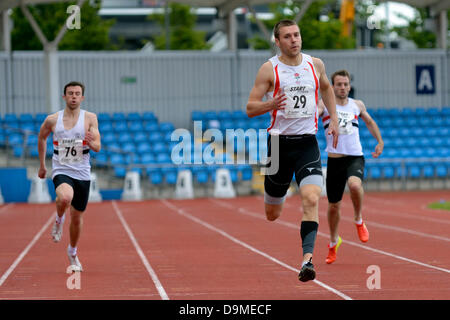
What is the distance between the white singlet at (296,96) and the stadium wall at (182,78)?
88.6 feet

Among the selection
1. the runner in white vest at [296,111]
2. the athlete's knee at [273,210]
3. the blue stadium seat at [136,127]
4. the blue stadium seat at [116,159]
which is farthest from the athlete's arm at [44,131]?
the blue stadium seat at [136,127]

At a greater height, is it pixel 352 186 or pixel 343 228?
pixel 352 186

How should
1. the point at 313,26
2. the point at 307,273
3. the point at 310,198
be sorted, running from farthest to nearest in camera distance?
the point at 313,26 → the point at 310,198 → the point at 307,273

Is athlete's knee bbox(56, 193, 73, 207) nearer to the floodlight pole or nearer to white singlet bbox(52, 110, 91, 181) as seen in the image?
white singlet bbox(52, 110, 91, 181)

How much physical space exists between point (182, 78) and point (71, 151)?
26153 millimetres

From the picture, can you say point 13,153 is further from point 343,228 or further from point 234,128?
point 343,228

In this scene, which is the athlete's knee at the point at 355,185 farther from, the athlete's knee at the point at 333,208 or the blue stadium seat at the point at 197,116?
the blue stadium seat at the point at 197,116

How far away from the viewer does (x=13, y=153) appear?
29.4 metres

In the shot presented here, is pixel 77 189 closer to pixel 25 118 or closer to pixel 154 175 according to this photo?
pixel 154 175

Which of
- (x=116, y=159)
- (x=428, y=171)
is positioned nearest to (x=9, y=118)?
→ (x=116, y=159)

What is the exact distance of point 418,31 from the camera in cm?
5491

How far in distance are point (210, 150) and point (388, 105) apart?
11682 millimetres

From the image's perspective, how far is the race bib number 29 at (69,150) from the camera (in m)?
10.3
